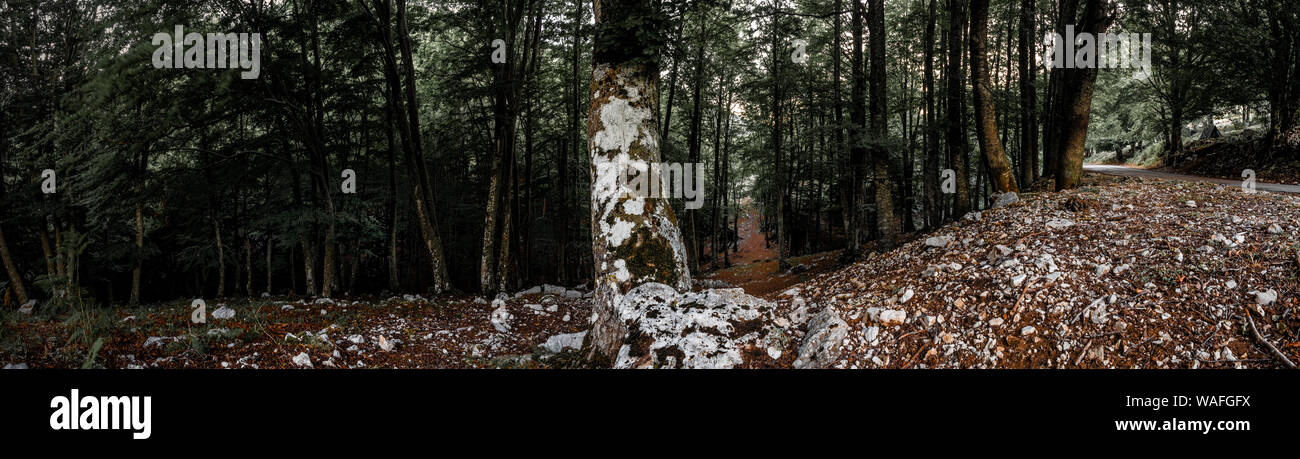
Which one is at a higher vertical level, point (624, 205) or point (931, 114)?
point (931, 114)

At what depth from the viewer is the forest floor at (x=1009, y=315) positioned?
3.05m

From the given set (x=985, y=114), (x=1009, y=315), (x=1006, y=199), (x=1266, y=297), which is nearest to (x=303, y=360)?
(x=1009, y=315)

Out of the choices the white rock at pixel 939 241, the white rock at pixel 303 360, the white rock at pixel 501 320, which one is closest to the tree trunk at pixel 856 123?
the white rock at pixel 939 241

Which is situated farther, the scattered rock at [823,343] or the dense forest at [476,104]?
the dense forest at [476,104]

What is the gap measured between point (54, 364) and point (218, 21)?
7.63m

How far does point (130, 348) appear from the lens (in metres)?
4.14

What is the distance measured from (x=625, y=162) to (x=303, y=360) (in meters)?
3.67

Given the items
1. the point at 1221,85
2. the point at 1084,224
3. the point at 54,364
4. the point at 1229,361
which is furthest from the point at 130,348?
the point at 1221,85

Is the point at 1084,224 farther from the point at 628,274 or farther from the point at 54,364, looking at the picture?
the point at 54,364

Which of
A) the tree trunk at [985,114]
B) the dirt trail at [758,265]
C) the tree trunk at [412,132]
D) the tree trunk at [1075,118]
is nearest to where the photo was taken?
the tree trunk at [1075,118]

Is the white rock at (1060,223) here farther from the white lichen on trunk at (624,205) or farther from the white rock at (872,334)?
the white lichen on trunk at (624,205)

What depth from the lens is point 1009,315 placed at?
3.49 meters

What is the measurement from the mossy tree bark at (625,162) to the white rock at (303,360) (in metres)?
2.72

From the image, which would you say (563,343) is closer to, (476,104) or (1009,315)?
(1009,315)
